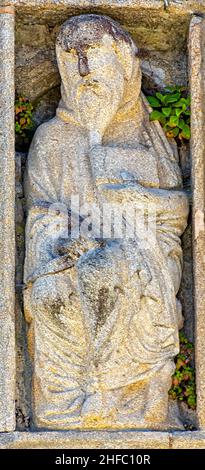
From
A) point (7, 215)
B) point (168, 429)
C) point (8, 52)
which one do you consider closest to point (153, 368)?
point (168, 429)

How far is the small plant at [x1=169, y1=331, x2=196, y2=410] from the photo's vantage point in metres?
15.2

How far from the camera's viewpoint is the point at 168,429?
1491 cm

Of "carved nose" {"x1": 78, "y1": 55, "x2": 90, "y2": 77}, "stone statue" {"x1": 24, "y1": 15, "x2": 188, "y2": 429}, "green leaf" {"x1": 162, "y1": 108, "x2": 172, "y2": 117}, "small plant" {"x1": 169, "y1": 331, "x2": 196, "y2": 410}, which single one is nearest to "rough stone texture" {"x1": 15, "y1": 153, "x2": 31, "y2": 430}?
"stone statue" {"x1": 24, "y1": 15, "x2": 188, "y2": 429}

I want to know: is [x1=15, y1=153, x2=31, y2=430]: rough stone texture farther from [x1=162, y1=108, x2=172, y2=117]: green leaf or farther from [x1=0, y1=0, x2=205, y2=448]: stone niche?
[x1=162, y1=108, x2=172, y2=117]: green leaf

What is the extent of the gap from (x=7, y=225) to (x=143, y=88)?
5.45 feet

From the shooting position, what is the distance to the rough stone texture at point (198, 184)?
15.1 metres

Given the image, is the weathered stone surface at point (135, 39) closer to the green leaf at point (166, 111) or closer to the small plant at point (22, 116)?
the small plant at point (22, 116)

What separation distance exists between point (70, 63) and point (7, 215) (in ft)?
3.98

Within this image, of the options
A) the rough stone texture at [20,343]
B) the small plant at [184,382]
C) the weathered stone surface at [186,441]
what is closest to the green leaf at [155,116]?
the rough stone texture at [20,343]

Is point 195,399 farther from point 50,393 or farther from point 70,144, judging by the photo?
point 70,144

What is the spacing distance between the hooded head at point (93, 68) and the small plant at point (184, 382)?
168cm

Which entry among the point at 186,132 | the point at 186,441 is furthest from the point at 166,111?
the point at 186,441

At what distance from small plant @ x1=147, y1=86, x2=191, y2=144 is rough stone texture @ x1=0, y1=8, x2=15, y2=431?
1106 millimetres

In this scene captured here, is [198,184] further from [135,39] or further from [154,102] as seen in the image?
[135,39]
